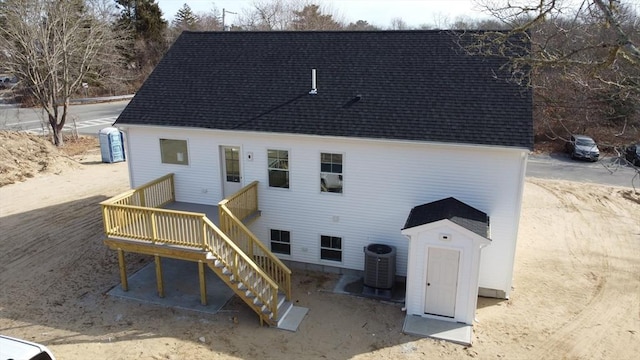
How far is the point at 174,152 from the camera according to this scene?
15.0m

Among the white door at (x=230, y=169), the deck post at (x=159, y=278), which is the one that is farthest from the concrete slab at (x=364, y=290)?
the deck post at (x=159, y=278)

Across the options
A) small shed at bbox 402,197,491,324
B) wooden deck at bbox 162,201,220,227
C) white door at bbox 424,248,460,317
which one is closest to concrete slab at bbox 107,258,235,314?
wooden deck at bbox 162,201,220,227

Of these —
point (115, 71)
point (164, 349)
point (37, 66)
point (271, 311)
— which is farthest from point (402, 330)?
point (115, 71)

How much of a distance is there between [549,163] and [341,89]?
1978 cm

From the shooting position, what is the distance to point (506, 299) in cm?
1273

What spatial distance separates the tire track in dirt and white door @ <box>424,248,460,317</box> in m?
2.20

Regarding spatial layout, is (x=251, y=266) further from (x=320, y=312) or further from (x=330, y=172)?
(x=330, y=172)

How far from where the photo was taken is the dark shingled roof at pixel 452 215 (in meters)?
11.1

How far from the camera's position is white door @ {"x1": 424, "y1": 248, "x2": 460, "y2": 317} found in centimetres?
1131

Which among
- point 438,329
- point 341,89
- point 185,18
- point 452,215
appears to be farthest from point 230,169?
point 185,18

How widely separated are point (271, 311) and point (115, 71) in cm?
4411

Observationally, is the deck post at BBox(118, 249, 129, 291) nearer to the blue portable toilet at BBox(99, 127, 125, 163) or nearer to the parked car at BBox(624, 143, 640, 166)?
the blue portable toilet at BBox(99, 127, 125, 163)

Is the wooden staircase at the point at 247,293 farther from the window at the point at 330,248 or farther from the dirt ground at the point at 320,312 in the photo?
the window at the point at 330,248

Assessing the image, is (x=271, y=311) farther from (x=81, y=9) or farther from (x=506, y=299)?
(x=81, y=9)
